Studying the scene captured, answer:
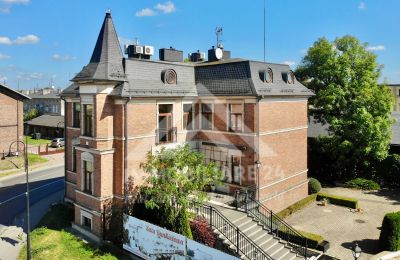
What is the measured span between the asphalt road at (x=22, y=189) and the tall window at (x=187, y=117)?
12521 mm

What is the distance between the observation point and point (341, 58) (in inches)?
1091

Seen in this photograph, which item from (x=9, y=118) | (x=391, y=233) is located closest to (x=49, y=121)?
(x=9, y=118)

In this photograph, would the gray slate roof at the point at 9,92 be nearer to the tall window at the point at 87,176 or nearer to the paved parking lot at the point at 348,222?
the tall window at the point at 87,176

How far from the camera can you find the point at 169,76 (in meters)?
19.9

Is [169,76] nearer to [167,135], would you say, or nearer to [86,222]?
[167,135]

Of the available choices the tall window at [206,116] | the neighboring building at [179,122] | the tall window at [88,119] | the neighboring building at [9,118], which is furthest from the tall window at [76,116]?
the neighboring building at [9,118]

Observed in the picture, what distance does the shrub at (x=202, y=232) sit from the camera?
15.2 meters

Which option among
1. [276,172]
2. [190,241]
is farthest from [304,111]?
[190,241]

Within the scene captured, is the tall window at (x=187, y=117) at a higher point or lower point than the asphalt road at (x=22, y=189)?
higher

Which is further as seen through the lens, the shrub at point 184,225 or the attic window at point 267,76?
the attic window at point 267,76

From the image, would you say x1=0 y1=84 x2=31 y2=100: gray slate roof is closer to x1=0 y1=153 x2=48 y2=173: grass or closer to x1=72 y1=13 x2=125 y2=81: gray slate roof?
x1=0 y1=153 x2=48 y2=173: grass

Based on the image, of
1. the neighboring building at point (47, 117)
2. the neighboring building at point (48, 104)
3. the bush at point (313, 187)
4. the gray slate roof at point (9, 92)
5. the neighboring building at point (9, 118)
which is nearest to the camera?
the bush at point (313, 187)

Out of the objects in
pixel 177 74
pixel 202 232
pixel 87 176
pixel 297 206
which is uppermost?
pixel 177 74

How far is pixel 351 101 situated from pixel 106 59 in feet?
65.6
